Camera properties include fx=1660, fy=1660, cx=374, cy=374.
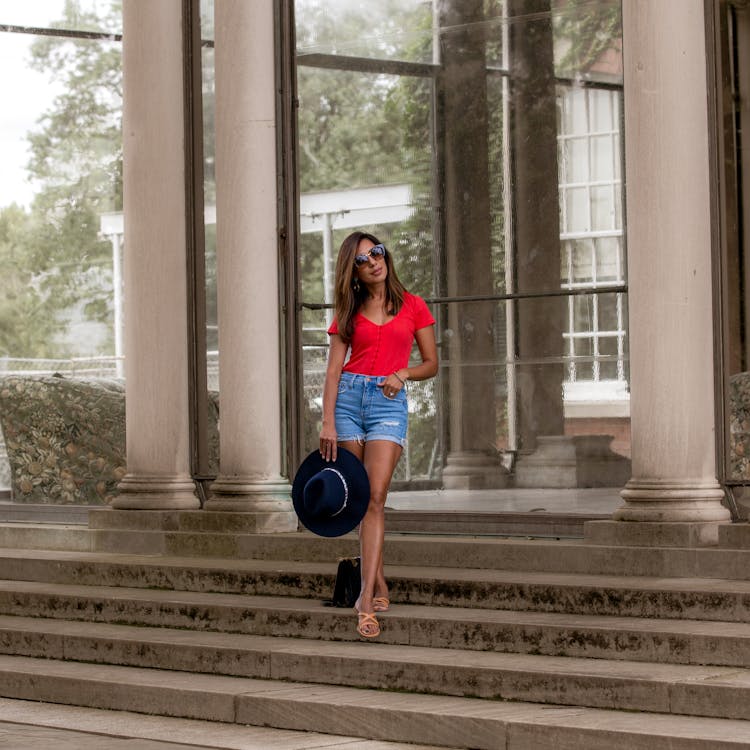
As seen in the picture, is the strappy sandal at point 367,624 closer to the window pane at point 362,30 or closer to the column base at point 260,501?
the column base at point 260,501

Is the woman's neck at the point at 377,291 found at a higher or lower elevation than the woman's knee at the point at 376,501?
higher

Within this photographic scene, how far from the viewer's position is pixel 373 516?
25.8 ft

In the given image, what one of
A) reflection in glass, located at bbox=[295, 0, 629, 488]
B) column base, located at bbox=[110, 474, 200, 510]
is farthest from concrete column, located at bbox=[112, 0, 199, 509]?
reflection in glass, located at bbox=[295, 0, 629, 488]

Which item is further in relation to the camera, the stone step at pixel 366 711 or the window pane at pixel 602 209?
the window pane at pixel 602 209

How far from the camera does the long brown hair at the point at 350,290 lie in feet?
26.0

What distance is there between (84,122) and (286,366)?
19.9ft

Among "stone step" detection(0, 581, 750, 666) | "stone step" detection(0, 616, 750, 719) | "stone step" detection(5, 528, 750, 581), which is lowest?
"stone step" detection(0, 616, 750, 719)

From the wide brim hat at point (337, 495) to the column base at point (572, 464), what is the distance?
3051 millimetres

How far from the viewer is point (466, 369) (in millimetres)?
11289

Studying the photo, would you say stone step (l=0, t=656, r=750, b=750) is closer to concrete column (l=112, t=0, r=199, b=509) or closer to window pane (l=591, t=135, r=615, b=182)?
concrete column (l=112, t=0, r=199, b=509)

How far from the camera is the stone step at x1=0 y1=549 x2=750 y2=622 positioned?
7766 millimetres

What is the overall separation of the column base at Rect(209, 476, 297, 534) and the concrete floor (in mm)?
2980

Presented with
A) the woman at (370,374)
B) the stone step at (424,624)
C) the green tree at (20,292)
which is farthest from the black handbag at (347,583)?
the green tree at (20,292)

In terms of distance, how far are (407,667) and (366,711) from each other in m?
0.45
